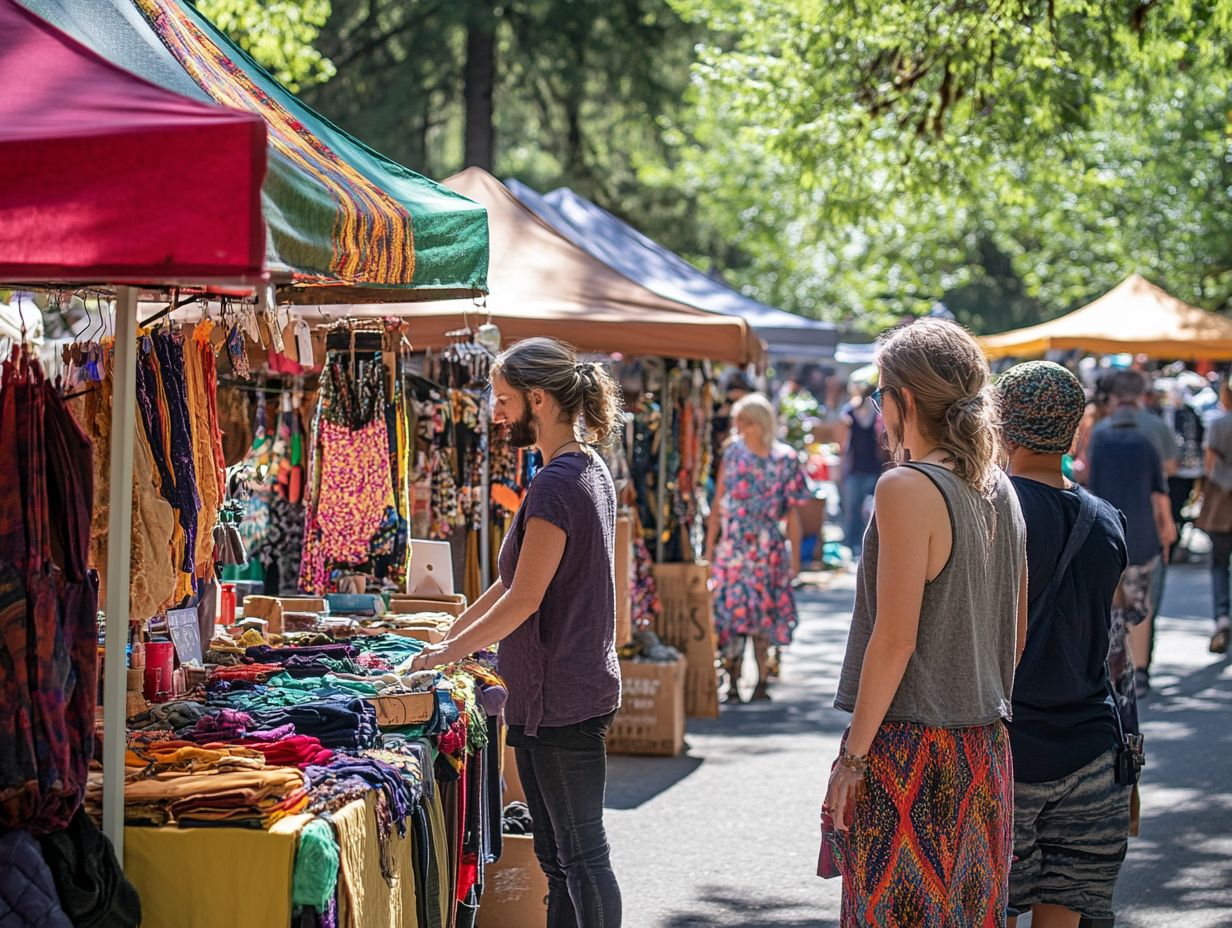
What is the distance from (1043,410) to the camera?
4137 millimetres

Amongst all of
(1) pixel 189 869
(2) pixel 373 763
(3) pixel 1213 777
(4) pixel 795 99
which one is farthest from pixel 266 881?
(4) pixel 795 99

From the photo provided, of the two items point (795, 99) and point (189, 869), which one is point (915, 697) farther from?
point (795, 99)

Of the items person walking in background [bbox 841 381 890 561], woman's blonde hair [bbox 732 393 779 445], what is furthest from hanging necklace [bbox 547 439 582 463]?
person walking in background [bbox 841 381 890 561]

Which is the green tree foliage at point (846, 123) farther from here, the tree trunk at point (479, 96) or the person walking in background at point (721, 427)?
the person walking in background at point (721, 427)

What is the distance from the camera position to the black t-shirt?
407 centimetres

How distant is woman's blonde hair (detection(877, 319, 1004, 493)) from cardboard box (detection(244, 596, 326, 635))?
2911 millimetres

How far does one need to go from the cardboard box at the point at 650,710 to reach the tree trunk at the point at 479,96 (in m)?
11.7

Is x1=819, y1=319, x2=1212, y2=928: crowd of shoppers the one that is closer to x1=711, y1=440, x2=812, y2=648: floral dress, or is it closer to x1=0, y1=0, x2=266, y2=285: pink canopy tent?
x1=0, y1=0, x2=266, y2=285: pink canopy tent

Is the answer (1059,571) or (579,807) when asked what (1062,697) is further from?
(579,807)

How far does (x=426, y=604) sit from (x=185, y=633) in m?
1.60

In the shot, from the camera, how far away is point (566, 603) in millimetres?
4180

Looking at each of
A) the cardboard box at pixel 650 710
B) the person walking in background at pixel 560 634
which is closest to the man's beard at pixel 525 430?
the person walking in background at pixel 560 634

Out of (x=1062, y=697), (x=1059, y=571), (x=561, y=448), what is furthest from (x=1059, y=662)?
(x=561, y=448)

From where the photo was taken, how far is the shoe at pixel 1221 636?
11.4m
